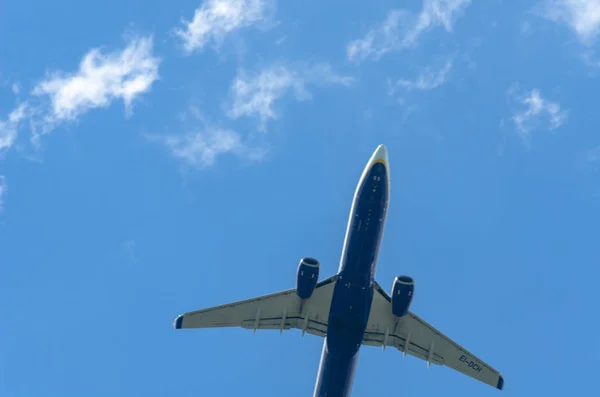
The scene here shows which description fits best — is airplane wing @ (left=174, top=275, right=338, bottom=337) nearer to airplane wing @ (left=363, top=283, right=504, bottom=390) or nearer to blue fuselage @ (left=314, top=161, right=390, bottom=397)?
blue fuselage @ (left=314, top=161, right=390, bottom=397)

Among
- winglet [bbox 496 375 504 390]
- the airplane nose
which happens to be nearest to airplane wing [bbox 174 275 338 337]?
the airplane nose

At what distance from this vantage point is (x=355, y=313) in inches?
1786

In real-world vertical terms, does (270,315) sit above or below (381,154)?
below

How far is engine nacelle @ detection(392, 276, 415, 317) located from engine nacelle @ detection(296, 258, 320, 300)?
5.18 m

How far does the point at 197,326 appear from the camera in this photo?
49.3 metres

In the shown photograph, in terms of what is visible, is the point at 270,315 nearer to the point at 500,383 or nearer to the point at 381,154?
the point at 381,154

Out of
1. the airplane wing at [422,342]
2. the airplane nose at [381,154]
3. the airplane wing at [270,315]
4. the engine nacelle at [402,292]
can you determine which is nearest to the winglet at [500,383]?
the airplane wing at [422,342]

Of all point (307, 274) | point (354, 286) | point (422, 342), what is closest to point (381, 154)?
point (354, 286)

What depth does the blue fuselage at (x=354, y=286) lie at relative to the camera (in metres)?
41.8

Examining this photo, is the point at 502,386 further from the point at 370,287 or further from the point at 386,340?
the point at 370,287

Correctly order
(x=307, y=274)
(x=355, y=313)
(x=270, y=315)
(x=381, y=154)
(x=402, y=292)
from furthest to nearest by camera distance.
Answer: (x=270, y=315), (x=355, y=313), (x=402, y=292), (x=307, y=274), (x=381, y=154)

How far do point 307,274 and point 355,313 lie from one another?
4.13 metres

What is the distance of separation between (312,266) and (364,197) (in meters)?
5.94

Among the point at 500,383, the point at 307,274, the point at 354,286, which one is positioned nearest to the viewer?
the point at 354,286
